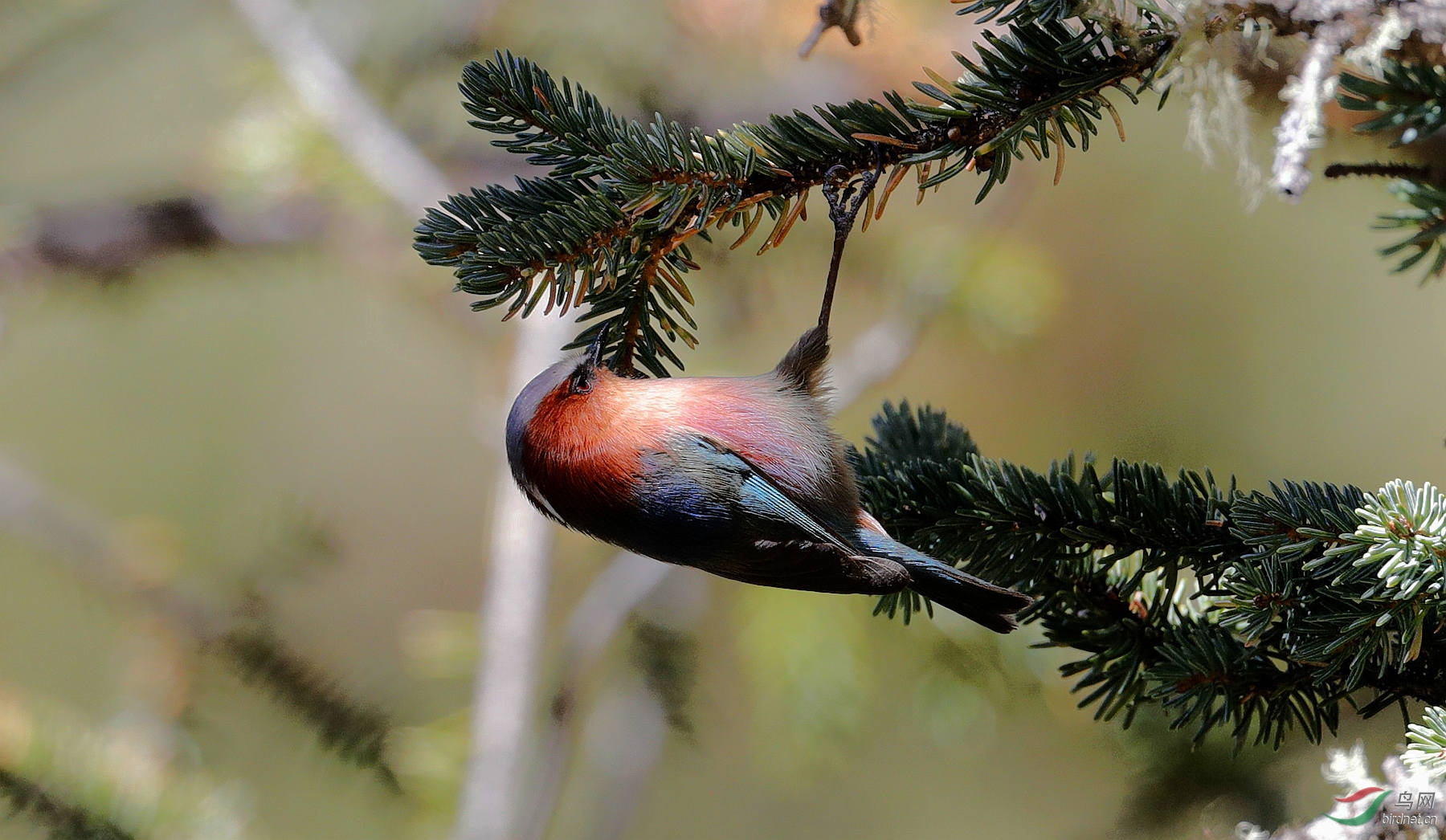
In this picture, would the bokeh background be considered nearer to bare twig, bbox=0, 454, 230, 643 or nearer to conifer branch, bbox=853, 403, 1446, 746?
bare twig, bbox=0, 454, 230, 643

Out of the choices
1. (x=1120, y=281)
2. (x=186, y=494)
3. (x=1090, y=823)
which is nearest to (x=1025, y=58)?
(x=1120, y=281)

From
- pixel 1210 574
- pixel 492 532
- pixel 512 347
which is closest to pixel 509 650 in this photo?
pixel 492 532

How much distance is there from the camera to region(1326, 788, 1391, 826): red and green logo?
0.97 ft

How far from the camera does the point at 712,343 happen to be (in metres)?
1.38

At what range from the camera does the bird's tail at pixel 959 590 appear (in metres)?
0.45

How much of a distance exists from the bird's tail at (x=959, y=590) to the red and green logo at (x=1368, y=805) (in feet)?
0.49

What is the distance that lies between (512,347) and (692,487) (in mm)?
782

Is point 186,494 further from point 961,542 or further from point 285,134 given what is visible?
point 961,542

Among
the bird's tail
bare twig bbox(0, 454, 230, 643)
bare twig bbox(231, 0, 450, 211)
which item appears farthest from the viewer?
bare twig bbox(231, 0, 450, 211)

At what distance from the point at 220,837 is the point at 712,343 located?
894 millimetres

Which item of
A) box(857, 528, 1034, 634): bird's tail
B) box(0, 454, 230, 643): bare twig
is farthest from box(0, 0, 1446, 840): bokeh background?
box(857, 528, 1034, 634): bird's tail

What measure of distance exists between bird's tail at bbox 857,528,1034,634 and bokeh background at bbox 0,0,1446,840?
41 cm

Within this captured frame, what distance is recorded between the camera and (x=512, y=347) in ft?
4.00

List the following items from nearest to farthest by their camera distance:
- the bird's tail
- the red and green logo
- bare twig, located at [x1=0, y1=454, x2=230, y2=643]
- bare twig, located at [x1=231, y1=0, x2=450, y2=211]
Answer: the red and green logo
the bird's tail
bare twig, located at [x1=0, y1=454, x2=230, y2=643]
bare twig, located at [x1=231, y1=0, x2=450, y2=211]
